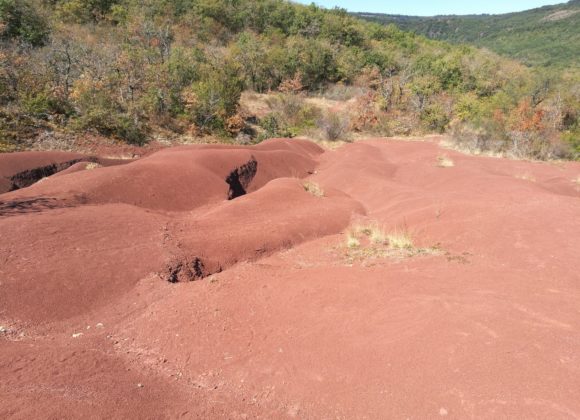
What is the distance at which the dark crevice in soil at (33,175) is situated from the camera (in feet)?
35.6

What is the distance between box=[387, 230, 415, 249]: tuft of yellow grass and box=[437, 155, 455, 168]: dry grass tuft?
7.78 m

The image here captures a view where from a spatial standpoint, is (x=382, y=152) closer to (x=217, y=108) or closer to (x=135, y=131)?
(x=217, y=108)

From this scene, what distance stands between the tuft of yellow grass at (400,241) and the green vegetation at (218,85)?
14424 mm

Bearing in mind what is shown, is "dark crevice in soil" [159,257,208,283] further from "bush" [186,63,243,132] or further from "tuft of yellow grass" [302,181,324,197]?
"bush" [186,63,243,132]

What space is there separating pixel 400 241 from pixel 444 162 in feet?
29.3

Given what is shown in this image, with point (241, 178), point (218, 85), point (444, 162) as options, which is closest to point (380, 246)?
point (241, 178)

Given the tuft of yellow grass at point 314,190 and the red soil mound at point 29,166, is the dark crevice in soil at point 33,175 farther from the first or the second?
the tuft of yellow grass at point 314,190

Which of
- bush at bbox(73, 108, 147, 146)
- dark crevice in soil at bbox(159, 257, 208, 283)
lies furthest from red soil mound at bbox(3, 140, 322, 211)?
bush at bbox(73, 108, 147, 146)

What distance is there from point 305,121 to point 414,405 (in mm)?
22164

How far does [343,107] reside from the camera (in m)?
28.7

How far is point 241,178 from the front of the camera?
12539 millimetres

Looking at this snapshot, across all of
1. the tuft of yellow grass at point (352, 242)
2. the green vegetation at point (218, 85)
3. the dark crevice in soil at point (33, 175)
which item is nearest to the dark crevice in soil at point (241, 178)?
the tuft of yellow grass at point (352, 242)

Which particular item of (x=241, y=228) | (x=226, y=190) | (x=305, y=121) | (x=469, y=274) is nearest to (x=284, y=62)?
(x=305, y=121)

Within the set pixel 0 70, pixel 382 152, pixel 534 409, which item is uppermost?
pixel 0 70
